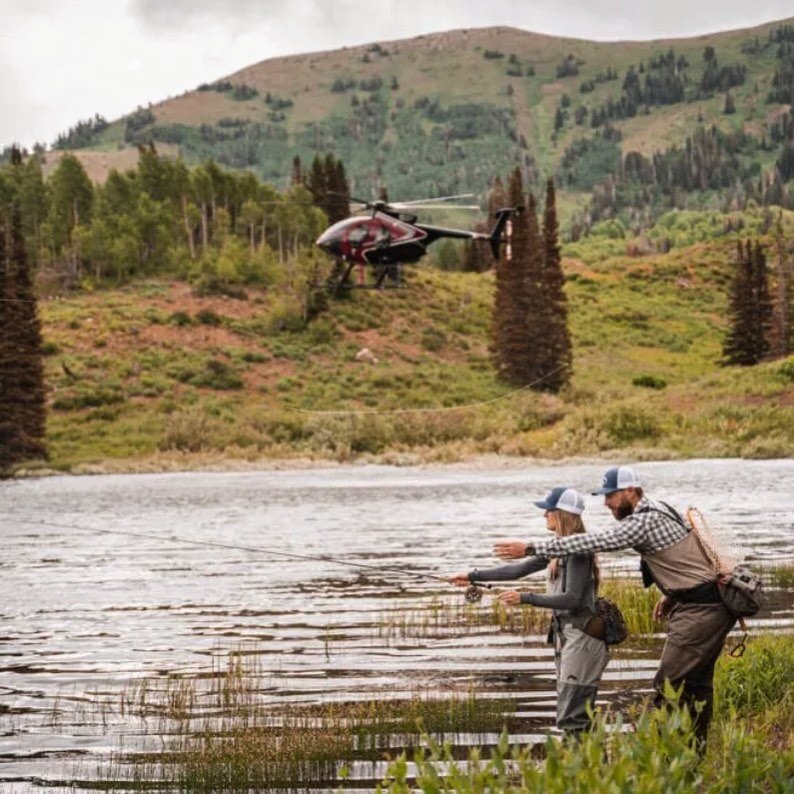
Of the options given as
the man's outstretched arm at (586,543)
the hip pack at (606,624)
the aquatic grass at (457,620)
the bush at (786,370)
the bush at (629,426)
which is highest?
the man's outstretched arm at (586,543)

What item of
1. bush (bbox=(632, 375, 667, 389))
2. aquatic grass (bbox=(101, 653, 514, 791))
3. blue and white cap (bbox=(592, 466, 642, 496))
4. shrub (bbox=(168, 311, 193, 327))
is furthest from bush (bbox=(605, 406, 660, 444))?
blue and white cap (bbox=(592, 466, 642, 496))

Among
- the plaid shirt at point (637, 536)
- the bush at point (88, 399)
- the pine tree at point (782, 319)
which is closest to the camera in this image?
the plaid shirt at point (637, 536)

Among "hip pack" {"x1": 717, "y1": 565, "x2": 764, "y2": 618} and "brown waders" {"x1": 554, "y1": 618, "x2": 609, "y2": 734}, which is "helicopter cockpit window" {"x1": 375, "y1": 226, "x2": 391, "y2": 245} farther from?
"hip pack" {"x1": 717, "y1": 565, "x2": 764, "y2": 618}

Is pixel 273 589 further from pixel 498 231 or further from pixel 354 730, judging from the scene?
pixel 498 231

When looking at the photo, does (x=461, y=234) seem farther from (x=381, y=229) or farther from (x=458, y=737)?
(x=458, y=737)

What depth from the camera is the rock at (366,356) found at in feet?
250

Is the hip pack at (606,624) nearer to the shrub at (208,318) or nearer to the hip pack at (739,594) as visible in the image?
the hip pack at (739,594)

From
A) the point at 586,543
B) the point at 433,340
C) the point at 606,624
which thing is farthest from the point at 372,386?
the point at 586,543

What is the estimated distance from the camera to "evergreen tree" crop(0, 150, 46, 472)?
5181cm

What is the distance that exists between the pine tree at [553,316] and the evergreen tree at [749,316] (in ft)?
36.5

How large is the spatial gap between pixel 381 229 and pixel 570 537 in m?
26.6

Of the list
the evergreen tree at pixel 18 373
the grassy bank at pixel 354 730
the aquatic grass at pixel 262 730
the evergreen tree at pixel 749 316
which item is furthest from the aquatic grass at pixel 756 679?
the evergreen tree at pixel 749 316

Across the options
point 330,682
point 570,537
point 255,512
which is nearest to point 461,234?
point 255,512

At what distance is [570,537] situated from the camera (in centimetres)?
809
